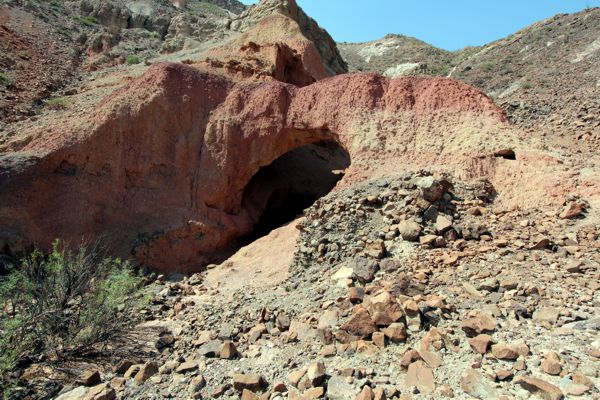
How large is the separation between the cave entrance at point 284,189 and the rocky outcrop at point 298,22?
8.17 m

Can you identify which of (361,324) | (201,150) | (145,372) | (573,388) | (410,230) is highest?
(201,150)

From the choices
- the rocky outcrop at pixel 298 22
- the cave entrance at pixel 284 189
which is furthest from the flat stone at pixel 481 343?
the rocky outcrop at pixel 298 22

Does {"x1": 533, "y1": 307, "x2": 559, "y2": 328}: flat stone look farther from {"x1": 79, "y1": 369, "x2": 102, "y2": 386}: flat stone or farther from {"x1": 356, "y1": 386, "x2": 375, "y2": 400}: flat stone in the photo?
{"x1": 79, "y1": 369, "x2": 102, "y2": 386}: flat stone

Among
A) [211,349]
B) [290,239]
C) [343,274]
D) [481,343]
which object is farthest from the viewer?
[290,239]

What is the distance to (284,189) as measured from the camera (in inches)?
508

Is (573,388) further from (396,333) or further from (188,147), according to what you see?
(188,147)

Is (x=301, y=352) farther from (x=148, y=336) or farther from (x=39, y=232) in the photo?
(x=39, y=232)

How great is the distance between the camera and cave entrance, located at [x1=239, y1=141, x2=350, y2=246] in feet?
40.2

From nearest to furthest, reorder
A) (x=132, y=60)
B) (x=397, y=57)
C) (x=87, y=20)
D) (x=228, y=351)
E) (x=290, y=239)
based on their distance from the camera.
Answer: (x=228, y=351), (x=290, y=239), (x=132, y=60), (x=87, y=20), (x=397, y=57)

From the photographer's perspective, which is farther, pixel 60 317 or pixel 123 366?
pixel 60 317

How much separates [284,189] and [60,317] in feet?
24.4

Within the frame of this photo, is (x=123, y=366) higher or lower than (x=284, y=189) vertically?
lower

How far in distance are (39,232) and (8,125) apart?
432 cm

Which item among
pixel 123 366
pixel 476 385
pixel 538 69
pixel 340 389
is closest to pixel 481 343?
pixel 476 385
